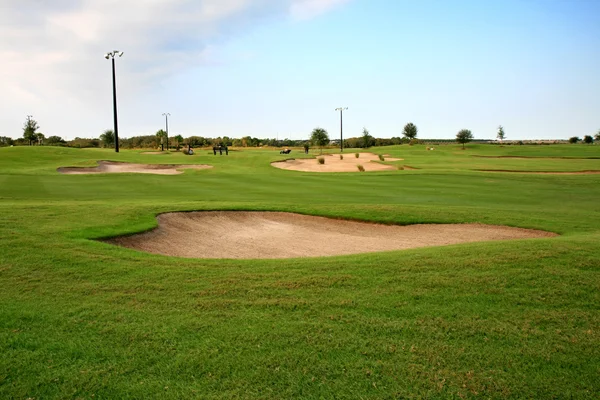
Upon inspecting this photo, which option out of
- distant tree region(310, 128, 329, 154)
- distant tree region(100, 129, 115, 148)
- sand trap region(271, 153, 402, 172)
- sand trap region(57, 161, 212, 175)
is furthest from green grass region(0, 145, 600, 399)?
distant tree region(100, 129, 115, 148)

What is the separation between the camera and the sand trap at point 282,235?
10883 mm

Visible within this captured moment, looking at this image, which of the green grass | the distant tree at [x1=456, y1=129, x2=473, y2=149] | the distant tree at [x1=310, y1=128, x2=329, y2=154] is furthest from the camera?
the distant tree at [x1=456, y1=129, x2=473, y2=149]

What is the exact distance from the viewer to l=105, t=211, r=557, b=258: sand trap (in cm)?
1088

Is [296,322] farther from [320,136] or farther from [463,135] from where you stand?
[463,135]

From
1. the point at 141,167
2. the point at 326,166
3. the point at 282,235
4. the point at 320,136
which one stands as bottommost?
the point at 282,235

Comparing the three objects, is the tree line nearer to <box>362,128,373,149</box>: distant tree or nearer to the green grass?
<box>362,128,373,149</box>: distant tree

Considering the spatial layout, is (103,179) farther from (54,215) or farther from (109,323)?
(109,323)

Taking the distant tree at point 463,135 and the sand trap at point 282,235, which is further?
the distant tree at point 463,135

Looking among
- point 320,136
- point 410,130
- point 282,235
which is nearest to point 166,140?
point 320,136

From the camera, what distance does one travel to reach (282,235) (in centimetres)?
1279

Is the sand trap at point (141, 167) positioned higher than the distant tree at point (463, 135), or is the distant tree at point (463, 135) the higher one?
the distant tree at point (463, 135)

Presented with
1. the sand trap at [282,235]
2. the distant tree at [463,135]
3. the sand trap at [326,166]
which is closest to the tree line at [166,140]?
the distant tree at [463,135]

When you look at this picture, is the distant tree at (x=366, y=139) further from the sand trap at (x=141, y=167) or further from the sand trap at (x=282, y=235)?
the sand trap at (x=282, y=235)

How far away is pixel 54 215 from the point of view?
11.9 m
